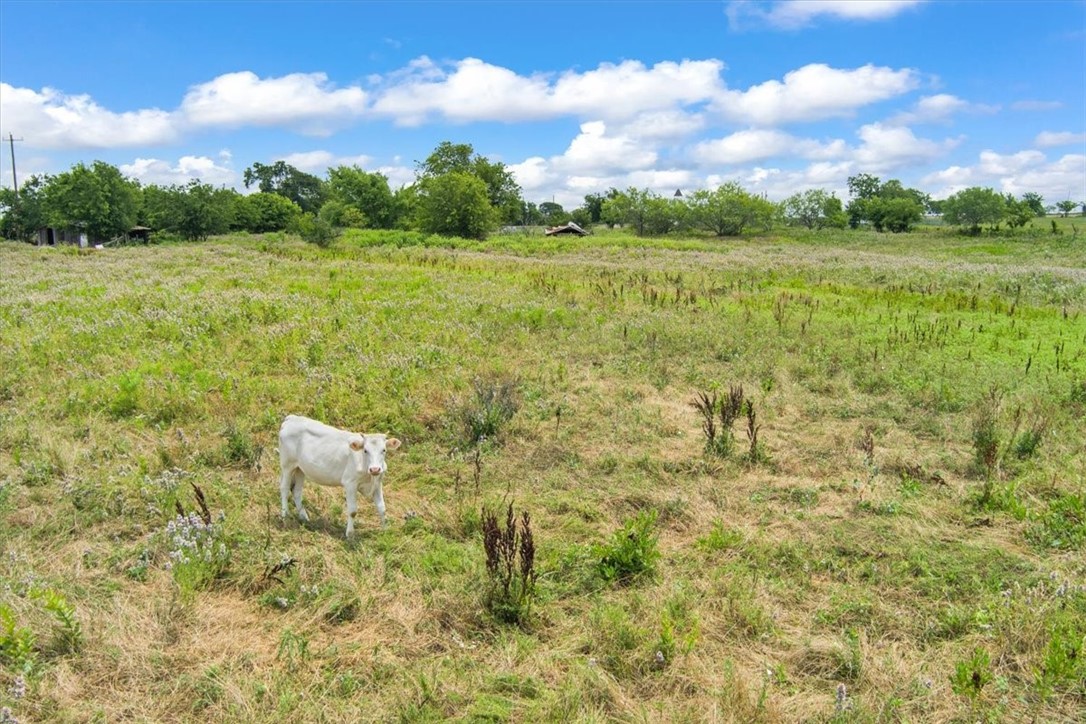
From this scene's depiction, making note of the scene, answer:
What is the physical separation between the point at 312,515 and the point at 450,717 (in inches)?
120

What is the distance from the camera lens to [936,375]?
33.7 ft

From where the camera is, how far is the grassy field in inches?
150

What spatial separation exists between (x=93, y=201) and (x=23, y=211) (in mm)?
17436

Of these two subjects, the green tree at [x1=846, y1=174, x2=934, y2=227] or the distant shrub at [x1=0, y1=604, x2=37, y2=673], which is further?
the green tree at [x1=846, y1=174, x2=934, y2=227]

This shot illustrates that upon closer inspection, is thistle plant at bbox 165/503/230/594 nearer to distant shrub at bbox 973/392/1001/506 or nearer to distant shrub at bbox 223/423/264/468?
distant shrub at bbox 223/423/264/468

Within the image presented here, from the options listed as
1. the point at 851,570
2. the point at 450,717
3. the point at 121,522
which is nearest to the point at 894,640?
the point at 851,570

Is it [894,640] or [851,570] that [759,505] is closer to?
[851,570]

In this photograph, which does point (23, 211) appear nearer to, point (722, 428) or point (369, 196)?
point (369, 196)

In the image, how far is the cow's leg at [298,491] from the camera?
5891 millimetres

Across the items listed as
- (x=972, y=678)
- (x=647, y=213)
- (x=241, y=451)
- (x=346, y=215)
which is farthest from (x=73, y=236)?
(x=972, y=678)

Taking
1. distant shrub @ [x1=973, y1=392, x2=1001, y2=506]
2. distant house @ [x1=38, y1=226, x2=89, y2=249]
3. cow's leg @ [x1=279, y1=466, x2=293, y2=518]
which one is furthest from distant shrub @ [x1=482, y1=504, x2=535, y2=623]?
distant house @ [x1=38, y1=226, x2=89, y2=249]

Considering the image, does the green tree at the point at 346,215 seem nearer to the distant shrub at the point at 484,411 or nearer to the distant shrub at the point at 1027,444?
the distant shrub at the point at 484,411

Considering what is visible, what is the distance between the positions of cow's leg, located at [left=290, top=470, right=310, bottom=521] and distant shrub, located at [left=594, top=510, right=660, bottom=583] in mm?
2723

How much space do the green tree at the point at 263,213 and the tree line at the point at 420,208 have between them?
0.15 meters
